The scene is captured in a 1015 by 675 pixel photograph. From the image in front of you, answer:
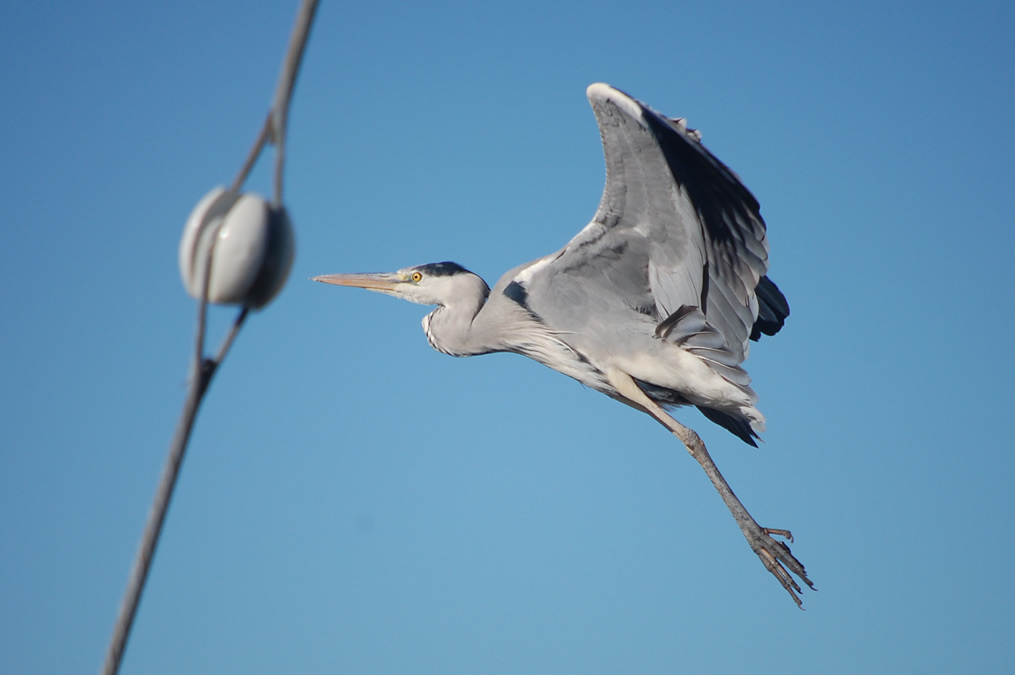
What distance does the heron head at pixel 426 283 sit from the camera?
599 centimetres

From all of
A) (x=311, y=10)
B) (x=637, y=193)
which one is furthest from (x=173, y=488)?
(x=637, y=193)

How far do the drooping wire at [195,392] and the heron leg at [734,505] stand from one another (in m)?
3.93

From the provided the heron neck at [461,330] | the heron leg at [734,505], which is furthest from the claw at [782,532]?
the heron neck at [461,330]

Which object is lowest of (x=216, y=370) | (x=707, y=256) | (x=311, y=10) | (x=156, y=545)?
(x=156, y=545)

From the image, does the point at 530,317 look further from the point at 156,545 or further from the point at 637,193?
the point at 156,545

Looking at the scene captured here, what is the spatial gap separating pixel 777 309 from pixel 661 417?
1.27m

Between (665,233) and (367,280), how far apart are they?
85.5 inches

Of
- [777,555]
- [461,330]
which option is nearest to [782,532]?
[777,555]

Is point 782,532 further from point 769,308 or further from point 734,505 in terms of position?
point 769,308

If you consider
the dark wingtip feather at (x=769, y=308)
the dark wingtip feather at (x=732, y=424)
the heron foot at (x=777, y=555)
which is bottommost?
the heron foot at (x=777, y=555)

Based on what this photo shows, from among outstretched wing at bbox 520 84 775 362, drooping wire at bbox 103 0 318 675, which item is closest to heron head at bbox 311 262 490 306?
outstretched wing at bbox 520 84 775 362

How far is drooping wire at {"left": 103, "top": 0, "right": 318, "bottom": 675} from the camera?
145 cm

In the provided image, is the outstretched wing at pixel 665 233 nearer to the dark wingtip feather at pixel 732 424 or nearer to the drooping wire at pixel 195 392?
the dark wingtip feather at pixel 732 424

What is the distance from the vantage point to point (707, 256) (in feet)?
17.4
